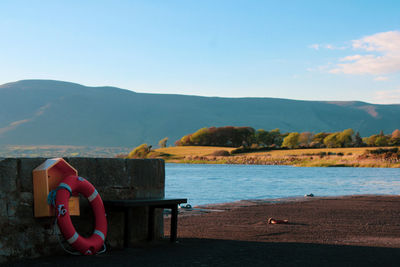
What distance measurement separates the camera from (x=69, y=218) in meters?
6.71

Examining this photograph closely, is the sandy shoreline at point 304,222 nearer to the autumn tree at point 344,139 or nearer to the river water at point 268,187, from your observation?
the river water at point 268,187

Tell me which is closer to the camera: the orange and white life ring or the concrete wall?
the concrete wall

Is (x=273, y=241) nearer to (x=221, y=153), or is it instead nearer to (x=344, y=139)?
(x=221, y=153)

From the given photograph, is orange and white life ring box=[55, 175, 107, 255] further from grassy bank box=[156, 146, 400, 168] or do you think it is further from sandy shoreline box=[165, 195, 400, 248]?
grassy bank box=[156, 146, 400, 168]

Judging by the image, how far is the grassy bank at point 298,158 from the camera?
71.0 metres

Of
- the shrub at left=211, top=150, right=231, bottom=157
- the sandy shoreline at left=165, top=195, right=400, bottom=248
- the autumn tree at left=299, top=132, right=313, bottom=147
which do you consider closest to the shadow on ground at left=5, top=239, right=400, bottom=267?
the sandy shoreline at left=165, top=195, right=400, bottom=248

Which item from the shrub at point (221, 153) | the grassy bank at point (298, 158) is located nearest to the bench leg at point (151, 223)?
the grassy bank at point (298, 158)

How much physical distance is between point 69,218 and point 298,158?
78.1 meters

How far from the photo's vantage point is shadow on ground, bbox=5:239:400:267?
21.4ft

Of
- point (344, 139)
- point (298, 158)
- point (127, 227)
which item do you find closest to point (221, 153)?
point (298, 158)

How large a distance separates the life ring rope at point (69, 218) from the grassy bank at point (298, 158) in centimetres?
6360

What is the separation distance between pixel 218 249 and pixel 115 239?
5.06ft

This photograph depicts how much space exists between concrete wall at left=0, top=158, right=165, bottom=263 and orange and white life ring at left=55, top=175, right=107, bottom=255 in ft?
1.24

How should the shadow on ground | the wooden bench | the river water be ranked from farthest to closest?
the river water, the wooden bench, the shadow on ground
